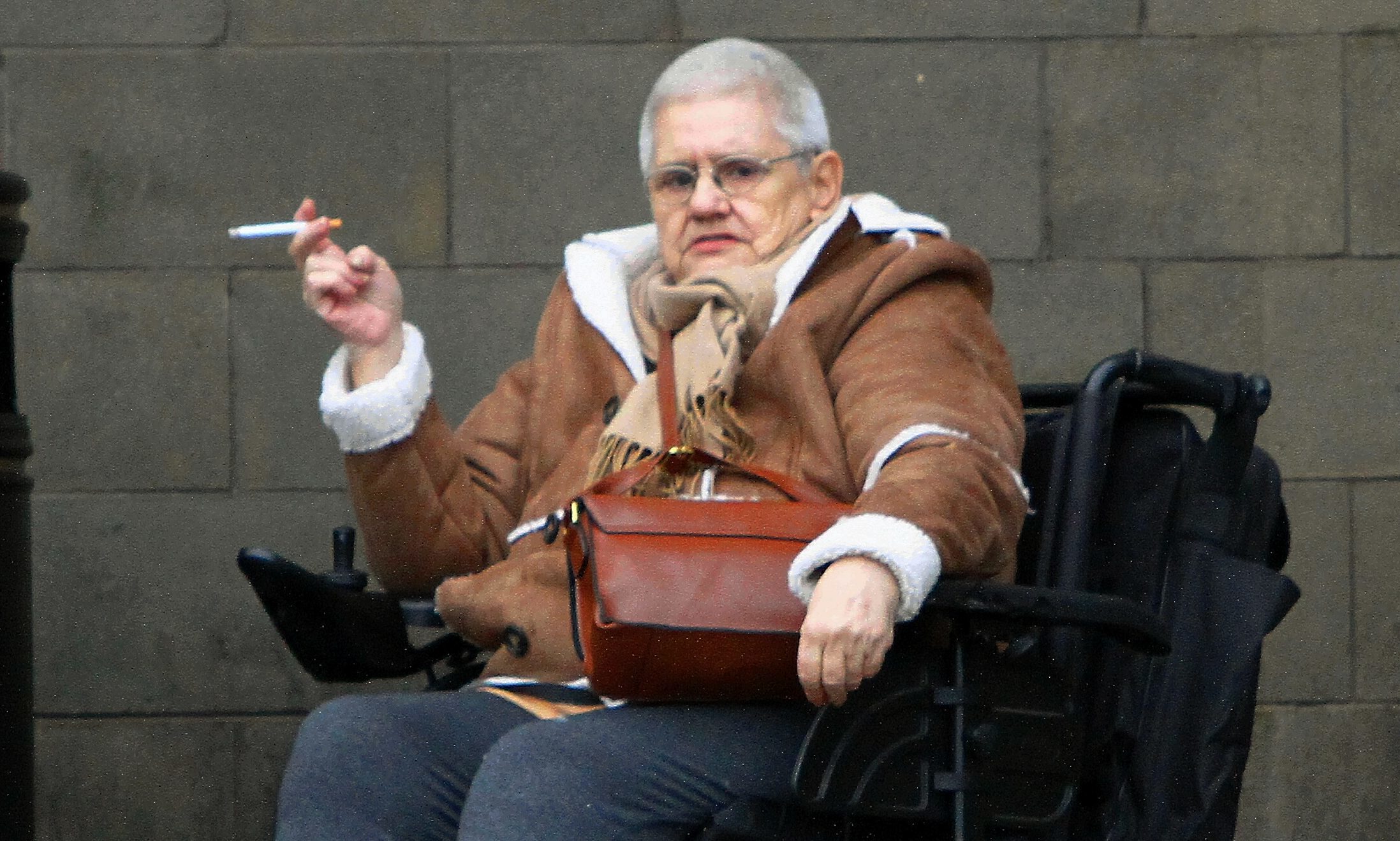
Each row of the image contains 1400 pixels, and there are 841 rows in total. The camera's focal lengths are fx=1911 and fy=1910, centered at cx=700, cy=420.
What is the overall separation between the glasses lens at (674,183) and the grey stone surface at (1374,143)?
2073mm

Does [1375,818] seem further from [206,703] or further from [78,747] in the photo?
[78,747]

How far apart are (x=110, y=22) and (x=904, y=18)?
182 centimetres

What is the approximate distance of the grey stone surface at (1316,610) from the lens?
14.3 feet

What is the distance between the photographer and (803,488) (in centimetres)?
258

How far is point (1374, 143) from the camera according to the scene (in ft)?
14.4

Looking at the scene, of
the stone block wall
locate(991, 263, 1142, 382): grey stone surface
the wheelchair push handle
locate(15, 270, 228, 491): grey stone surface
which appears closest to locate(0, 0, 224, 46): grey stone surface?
the stone block wall

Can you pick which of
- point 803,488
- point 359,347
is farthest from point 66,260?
point 803,488

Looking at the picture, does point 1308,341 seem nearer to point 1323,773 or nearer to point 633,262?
point 1323,773

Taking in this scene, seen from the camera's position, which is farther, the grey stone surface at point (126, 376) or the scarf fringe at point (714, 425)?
the grey stone surface at point (126, 376)

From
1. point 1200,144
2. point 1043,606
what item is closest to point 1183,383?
point 1043,606

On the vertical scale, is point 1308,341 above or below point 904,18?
Answer: below

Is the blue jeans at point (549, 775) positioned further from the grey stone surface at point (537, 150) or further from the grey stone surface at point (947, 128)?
the grey stone surface at point (947, 128)

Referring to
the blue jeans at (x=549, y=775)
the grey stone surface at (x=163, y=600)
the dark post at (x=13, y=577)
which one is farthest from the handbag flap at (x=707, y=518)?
the grey stone surface at (x=163, y=600)

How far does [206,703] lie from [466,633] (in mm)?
1738
